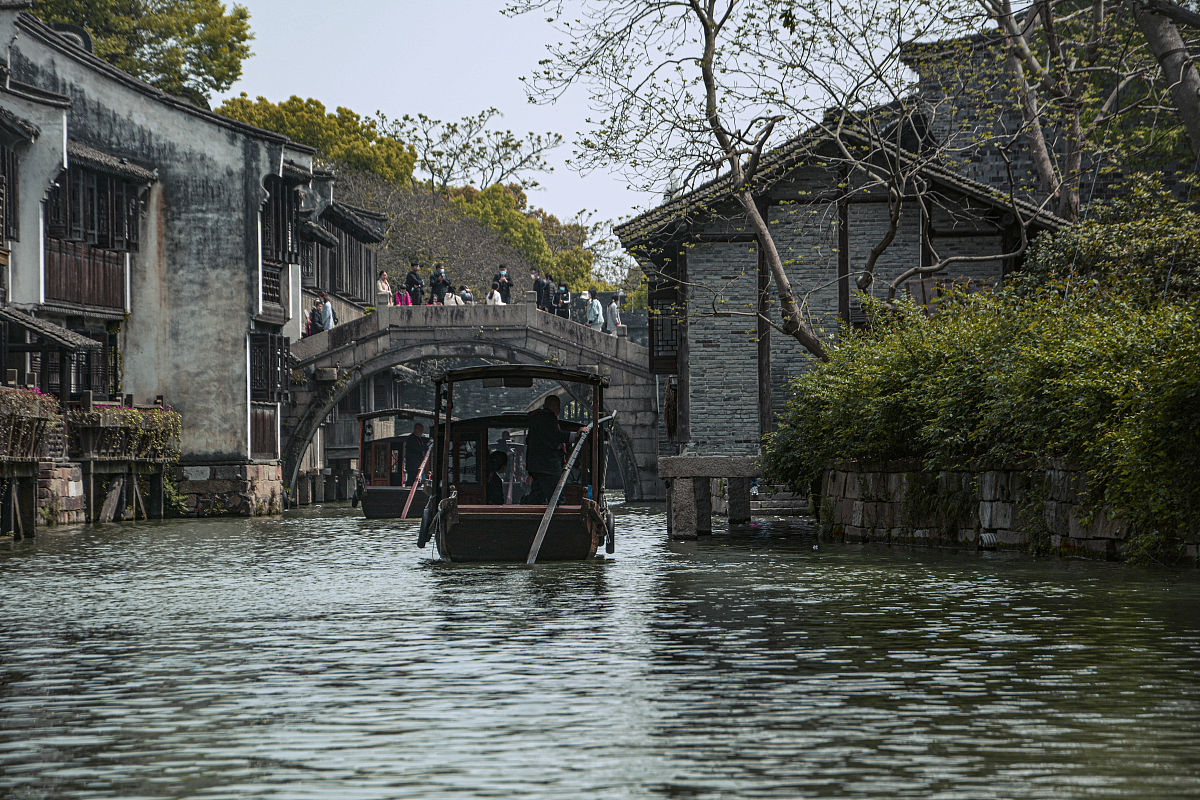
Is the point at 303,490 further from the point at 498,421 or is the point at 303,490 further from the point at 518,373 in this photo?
the point at 518,373

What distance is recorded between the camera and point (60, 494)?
95.3 ft

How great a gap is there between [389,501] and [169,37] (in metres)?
24.8

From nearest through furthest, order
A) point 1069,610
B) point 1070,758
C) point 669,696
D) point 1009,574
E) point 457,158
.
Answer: point 1070,758, point 669,696, point 1069,610, point 1009,574, point 457,158

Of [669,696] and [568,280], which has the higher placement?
[568,280]

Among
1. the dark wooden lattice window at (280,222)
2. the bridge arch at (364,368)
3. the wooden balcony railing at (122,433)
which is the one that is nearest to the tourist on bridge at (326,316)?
the bridge arch at (364,368)

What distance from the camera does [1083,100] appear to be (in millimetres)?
26719

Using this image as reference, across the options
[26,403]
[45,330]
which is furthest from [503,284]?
[26,403]

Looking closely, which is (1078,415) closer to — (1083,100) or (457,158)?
(1083,100)

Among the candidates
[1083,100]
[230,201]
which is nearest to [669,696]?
[1083,100]

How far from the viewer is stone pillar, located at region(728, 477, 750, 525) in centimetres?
2575

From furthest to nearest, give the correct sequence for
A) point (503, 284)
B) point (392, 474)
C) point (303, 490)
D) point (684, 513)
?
point (503, 284) → point (303, 490) → point (392, 474) → point (684, 513)

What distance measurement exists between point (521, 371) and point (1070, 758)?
1151 centimetres

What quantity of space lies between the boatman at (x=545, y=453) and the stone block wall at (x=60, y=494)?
40.8 ft

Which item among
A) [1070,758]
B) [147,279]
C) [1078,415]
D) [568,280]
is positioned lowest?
[1070,758]
